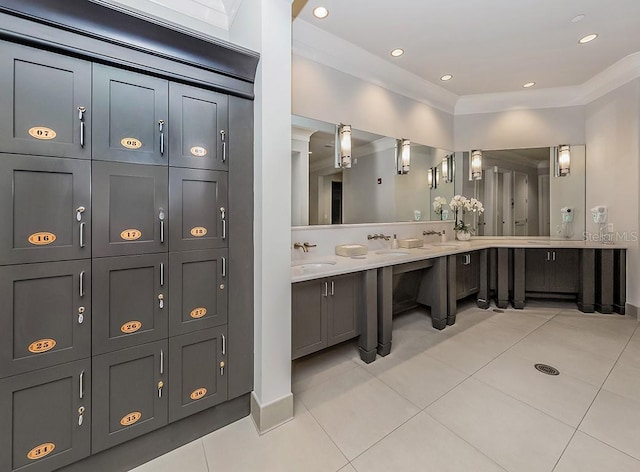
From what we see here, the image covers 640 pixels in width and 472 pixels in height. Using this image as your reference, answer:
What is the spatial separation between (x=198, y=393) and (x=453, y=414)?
5.25 ft

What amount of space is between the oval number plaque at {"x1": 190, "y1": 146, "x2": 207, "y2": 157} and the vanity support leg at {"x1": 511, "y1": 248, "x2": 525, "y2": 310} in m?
4.08

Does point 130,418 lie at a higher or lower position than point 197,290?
lower

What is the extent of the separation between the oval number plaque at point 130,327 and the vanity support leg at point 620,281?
17.2 ft

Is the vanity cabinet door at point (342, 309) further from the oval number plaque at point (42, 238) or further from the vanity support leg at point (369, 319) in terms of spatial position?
the oval number plaque at point (42, 238)

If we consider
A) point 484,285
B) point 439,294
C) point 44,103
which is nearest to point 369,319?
point 439,294

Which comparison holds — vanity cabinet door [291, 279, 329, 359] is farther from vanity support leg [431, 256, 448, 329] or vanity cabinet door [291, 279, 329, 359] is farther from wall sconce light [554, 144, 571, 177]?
wall sconce light [554, 144, 571, 177]

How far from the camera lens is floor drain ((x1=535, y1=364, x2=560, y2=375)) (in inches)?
89.7

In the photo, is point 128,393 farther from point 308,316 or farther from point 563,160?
point 563,160

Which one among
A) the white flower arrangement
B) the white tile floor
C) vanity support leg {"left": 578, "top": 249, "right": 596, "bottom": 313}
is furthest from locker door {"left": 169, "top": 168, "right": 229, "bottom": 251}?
vanity support leg {"left": 578, "top": 249, "right": 596, "bottom": 313}

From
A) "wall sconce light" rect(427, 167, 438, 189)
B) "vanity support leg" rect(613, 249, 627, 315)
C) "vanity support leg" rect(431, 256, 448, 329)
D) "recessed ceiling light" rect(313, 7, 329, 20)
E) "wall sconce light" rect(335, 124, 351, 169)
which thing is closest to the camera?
"recessed ceiling light" rect(313, 7, 329, 20)

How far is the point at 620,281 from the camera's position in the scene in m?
3.58

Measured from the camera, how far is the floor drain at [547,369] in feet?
7.48

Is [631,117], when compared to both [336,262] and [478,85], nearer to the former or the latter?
[478,85]

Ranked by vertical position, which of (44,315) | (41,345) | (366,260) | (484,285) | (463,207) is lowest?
(484,285)
